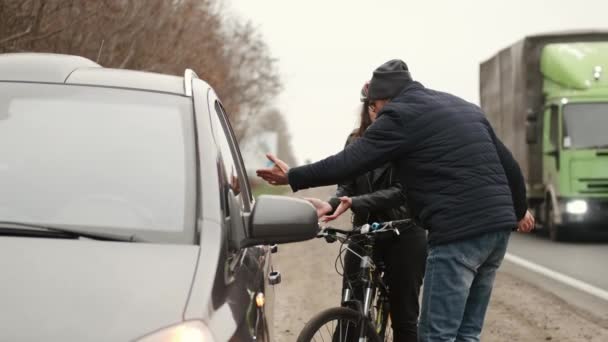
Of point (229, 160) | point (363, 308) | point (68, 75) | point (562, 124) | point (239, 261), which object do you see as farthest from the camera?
point (562, 124)

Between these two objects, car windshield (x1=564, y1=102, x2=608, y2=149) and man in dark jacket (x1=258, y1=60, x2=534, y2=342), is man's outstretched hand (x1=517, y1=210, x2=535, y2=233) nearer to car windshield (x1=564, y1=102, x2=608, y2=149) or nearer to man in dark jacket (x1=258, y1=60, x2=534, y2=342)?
man in dark jacket (x1=258, y1=60, x2=534, y2=342)

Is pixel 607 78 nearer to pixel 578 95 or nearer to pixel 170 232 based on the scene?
pixel 578 95

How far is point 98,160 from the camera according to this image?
4508 millimetres

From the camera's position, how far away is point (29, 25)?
21.5 metres

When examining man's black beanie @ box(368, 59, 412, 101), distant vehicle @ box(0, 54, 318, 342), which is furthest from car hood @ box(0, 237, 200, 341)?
man's black beanie @ box(368, 59, 412, 101)

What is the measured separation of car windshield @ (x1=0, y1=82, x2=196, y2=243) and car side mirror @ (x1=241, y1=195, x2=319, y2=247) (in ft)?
0.73

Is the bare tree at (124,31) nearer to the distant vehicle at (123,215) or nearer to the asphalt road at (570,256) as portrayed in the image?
the distant vehicle at (123,215)

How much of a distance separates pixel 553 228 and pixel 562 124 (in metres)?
2.09

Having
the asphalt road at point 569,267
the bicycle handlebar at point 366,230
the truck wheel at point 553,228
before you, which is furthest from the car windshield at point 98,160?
the truck wheel at point 553,228

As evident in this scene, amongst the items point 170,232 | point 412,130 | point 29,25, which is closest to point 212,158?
point 170,232

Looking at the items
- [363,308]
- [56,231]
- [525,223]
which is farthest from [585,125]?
[56,231]

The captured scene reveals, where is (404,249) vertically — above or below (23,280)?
below

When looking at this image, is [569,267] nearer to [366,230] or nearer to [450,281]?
[366,230]

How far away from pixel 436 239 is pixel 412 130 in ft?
1.53
